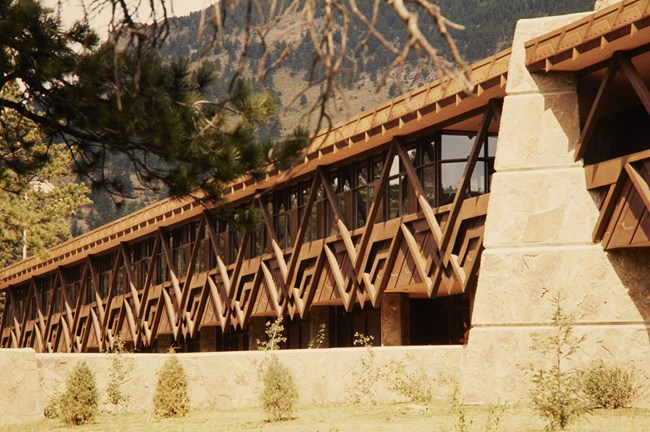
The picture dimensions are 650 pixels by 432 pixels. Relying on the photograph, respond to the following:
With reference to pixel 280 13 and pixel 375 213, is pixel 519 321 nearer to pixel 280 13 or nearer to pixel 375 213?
pixel 375 213

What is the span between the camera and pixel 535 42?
2239cm

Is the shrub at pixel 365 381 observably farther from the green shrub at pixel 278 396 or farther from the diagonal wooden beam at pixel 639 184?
the diagonal wooden beam at pixel 639 184

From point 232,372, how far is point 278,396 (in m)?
4.57

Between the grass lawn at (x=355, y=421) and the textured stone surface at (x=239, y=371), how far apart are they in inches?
33.9

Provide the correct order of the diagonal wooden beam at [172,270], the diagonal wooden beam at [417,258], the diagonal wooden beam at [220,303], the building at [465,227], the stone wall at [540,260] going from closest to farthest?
1. the stone wall at [540,260]
2. the building at [465,227]
3. the diagonal wooden beam at [417,258]
4. the diagonal wooden beam at [220,303]
5. the diagonal wooden beam at [172,270]

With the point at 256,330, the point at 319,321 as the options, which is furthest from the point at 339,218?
the point at 256,330

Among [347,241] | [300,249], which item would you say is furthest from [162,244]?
[347,241]

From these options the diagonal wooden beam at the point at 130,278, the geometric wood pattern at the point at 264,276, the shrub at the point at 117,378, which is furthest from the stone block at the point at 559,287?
the diagonal wooden beam at the point at 130,278

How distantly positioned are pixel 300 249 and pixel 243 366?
43.1 ft

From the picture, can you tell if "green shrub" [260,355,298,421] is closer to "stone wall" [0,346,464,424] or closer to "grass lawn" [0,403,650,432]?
"grass lawn" [0,403,650,432]

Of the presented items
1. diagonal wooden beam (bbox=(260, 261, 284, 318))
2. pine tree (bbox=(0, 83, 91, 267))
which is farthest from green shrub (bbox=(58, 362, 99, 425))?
diagonal wooden beam (bbox=(260, 261, 284, 318))

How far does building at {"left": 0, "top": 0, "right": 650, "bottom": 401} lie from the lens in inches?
841

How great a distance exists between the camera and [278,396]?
63.6 feet

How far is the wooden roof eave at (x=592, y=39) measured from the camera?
19.9m
